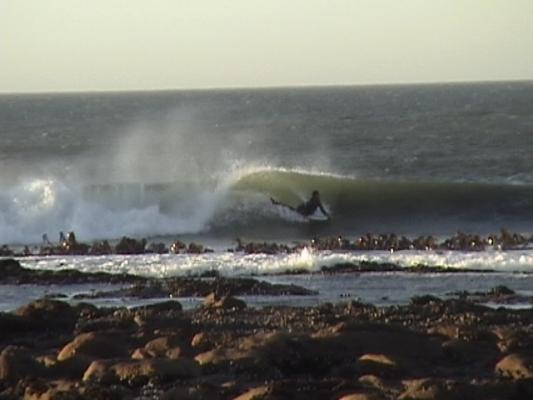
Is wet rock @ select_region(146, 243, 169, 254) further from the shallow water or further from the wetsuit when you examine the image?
the wetsuit

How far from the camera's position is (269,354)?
60.7ft

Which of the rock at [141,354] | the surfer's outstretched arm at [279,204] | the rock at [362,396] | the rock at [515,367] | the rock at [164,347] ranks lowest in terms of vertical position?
the rock at [362,396]

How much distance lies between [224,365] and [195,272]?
12121mm

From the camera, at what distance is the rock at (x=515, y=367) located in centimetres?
1736

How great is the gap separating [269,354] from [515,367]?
2.90 meters

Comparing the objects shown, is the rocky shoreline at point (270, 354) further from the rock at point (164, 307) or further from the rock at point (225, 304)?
the rock at point (164, 307)

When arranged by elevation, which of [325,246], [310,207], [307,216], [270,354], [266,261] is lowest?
[270,354]

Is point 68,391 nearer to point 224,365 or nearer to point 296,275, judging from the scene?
point 224,365

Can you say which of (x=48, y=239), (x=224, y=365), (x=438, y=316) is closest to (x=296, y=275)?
(x=438, y=316)

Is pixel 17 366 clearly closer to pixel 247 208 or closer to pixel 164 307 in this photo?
pixel 164 307

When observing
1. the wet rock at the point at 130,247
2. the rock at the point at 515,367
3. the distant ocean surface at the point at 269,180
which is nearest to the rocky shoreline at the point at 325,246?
the wet rock at the point at 130,247

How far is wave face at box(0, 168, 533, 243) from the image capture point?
145 ft

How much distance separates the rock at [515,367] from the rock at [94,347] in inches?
180

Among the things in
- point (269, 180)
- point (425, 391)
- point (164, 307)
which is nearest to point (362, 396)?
point (425, 391)
